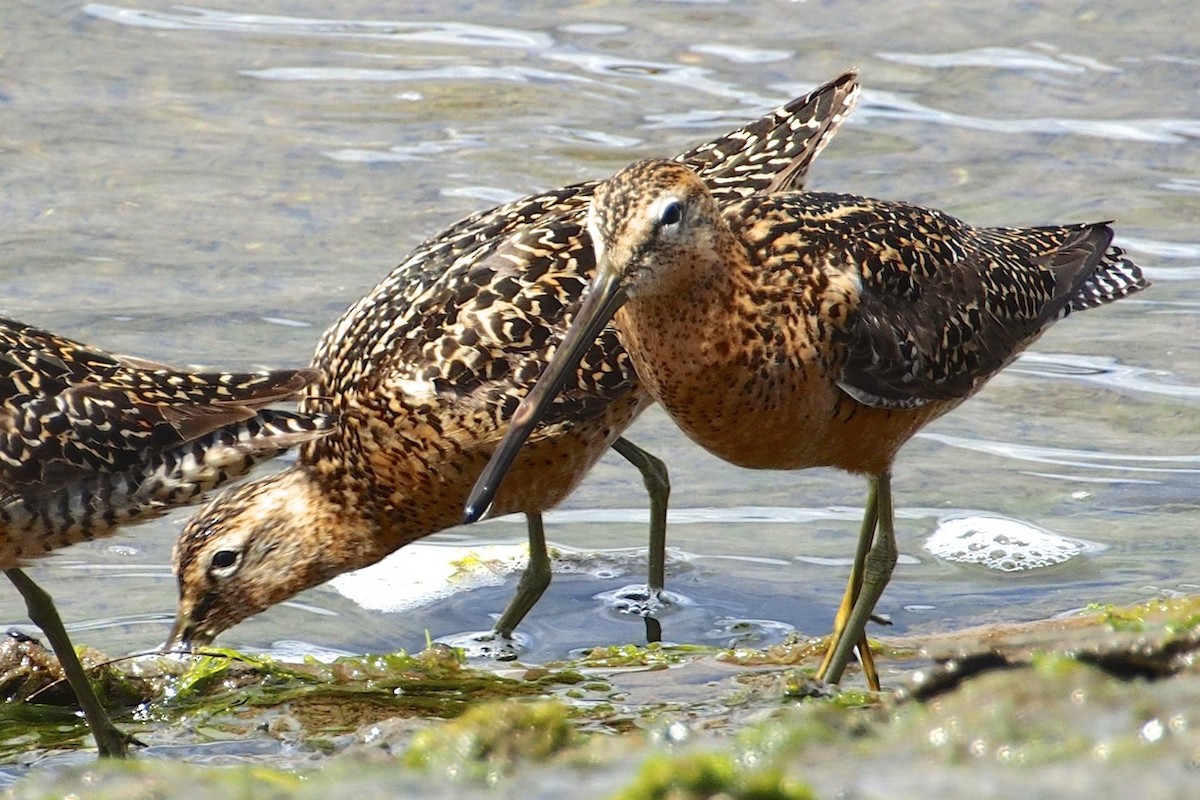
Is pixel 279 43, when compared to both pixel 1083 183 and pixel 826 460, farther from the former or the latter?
pixel 826 460

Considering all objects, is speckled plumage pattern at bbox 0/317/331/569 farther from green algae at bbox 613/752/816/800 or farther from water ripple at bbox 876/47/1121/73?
water ripple at bbox 876/47/1121/73

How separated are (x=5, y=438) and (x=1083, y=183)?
549 centimetres

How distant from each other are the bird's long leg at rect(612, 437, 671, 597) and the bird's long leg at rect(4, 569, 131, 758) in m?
1.87

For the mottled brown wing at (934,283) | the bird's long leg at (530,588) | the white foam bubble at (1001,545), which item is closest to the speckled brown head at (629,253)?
the mottled brown wing at (934,283)

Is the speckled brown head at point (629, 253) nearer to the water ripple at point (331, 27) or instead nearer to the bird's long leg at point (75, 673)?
the bird's long leg at point (75, 673)

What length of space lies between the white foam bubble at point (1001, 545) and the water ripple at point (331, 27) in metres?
4.58

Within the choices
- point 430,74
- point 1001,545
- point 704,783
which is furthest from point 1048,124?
point 704,783

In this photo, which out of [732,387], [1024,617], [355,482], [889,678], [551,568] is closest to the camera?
[732,387]

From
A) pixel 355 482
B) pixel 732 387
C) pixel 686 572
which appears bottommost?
pixel 686 572

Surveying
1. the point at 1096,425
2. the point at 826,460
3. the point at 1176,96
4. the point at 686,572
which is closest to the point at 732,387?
the point at 826,460

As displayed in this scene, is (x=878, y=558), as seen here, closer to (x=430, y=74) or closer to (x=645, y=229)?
(x=645, y=229)

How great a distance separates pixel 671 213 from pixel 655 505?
5.58ft

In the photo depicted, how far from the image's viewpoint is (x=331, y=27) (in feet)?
32.1

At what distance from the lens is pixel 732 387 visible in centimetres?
427
